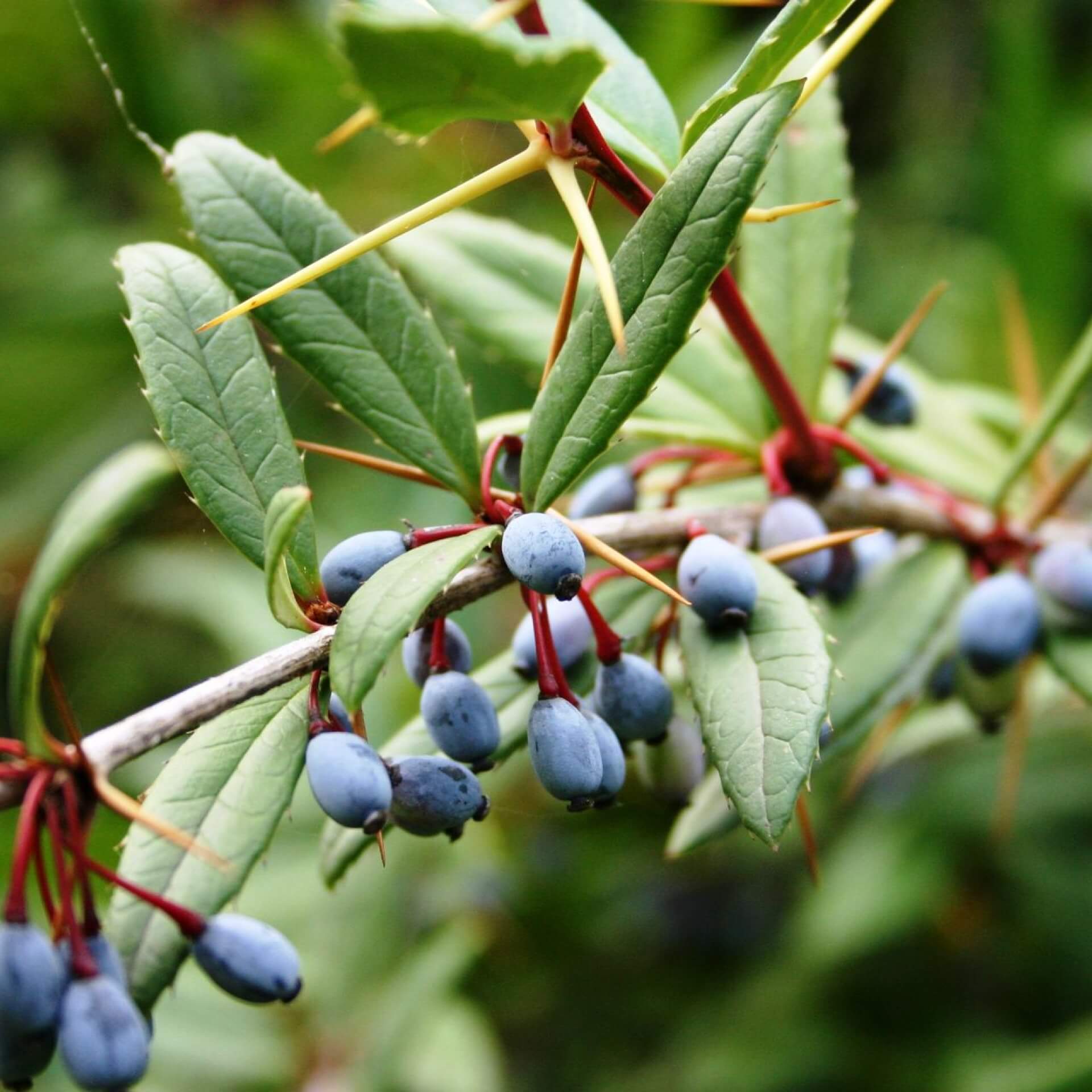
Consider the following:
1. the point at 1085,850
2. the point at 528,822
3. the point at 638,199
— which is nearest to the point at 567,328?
the point at 638,199

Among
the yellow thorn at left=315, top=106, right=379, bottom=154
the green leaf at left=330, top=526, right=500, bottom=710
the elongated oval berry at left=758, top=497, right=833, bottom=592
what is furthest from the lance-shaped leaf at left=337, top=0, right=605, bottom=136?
the elongated oval berry at left=758, top=497, right=833, bottom=592

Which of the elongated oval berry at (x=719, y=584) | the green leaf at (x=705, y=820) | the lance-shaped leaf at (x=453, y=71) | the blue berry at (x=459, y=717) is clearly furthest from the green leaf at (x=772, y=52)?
the green leaf at (x=705, y=820)

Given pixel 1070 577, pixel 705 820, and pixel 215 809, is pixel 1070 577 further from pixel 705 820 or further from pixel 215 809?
pixel 215 809

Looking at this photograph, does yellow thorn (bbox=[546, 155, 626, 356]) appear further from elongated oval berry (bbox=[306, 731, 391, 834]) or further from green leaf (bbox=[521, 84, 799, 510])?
elongated oval berry (bbox=[306, 731, 391, 834])

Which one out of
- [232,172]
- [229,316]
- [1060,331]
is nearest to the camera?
[229,316]

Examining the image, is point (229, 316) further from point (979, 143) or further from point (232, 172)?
point (979, 143)

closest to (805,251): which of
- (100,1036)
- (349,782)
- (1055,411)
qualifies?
(1055,411)
